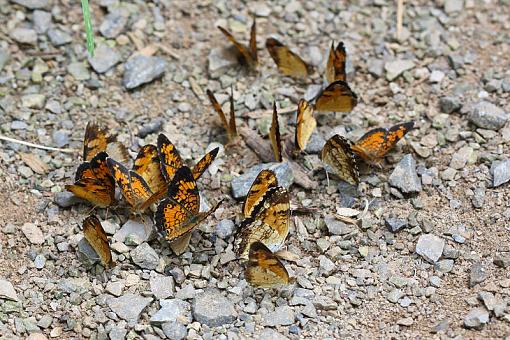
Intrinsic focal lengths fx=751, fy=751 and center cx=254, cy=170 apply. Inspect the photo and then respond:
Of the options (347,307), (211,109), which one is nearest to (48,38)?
(211,109)

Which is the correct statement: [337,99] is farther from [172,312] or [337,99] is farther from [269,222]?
[172,312]

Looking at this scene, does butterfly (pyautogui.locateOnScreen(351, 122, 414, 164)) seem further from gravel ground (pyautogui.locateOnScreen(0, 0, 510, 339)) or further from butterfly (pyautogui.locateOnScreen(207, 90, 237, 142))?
butterfly (pyautogui.locateOnScreen(207, 90, 237, 142))

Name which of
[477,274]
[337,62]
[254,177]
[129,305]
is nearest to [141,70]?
[254,177]

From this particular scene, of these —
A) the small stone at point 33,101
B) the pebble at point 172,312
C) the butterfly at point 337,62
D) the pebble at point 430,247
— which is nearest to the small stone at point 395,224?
the pebble at point 430,247

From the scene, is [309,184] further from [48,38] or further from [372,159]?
[48,38]

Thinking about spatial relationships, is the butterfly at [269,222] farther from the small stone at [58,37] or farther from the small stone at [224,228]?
the small stone at [58,37]
